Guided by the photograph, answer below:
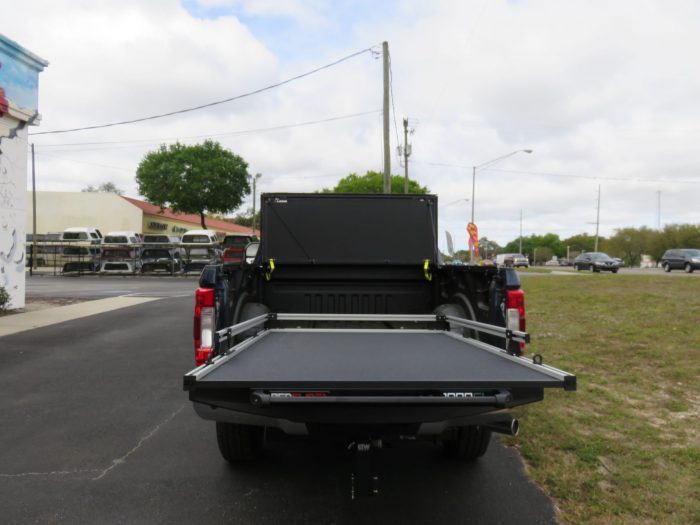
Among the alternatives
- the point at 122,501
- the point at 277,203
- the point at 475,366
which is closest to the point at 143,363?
the point at 277,203

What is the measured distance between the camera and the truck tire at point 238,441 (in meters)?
3.75

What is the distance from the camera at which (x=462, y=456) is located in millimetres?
4074

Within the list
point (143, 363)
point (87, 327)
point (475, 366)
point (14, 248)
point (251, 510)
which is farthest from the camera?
point (14, 248)

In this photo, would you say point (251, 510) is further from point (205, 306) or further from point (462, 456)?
point (462, 456)

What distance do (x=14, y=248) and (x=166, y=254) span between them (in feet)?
51.8

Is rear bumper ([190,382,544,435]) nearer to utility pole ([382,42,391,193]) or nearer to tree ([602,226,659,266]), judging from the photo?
utility pole ([382,42,391,193])

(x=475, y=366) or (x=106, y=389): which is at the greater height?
(x=475, y=366)

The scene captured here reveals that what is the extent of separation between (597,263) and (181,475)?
1466 inches

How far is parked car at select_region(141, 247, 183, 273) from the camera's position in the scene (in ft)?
93.4

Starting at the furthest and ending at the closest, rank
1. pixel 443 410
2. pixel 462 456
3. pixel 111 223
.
→ pixel 111 223 < pixel 462 456 < pixel 443 410

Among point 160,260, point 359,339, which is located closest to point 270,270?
point 359,339

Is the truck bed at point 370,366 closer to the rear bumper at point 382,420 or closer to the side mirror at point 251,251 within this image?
the rear bumper at point 382,420

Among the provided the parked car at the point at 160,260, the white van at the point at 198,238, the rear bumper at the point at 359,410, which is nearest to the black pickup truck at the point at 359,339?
the rear bumper at the point at 359,410

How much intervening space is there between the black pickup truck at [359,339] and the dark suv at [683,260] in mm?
32750
